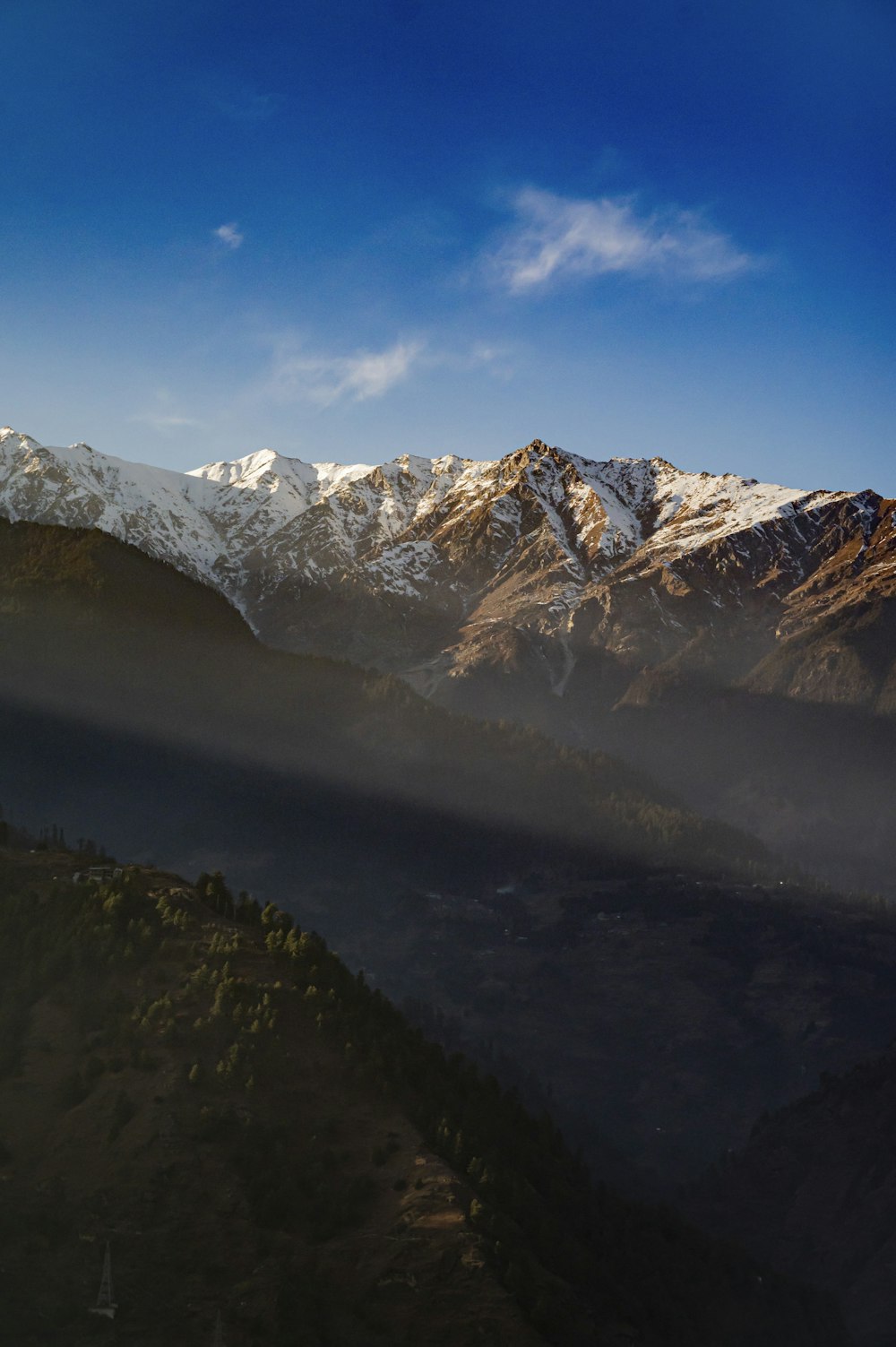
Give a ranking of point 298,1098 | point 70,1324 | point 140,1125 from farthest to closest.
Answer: point 298,1098
point 140,1125
point 70,1324

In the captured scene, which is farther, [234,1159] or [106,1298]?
[234,1159]

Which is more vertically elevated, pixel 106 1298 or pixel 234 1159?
pixel 234 1159

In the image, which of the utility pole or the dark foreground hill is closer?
the utility pole

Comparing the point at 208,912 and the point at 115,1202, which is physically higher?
the point at 208,912

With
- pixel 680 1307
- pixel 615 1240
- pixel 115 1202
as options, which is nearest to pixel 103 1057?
pixel 115 1202

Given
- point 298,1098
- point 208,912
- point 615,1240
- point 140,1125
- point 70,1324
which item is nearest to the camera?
point 70,1324

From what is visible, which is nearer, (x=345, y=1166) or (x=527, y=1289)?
(x=527, y=1289)

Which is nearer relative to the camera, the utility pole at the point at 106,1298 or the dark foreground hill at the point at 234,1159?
the utility pole at the point at 106,1298

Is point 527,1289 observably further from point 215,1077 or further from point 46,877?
point 46,877
